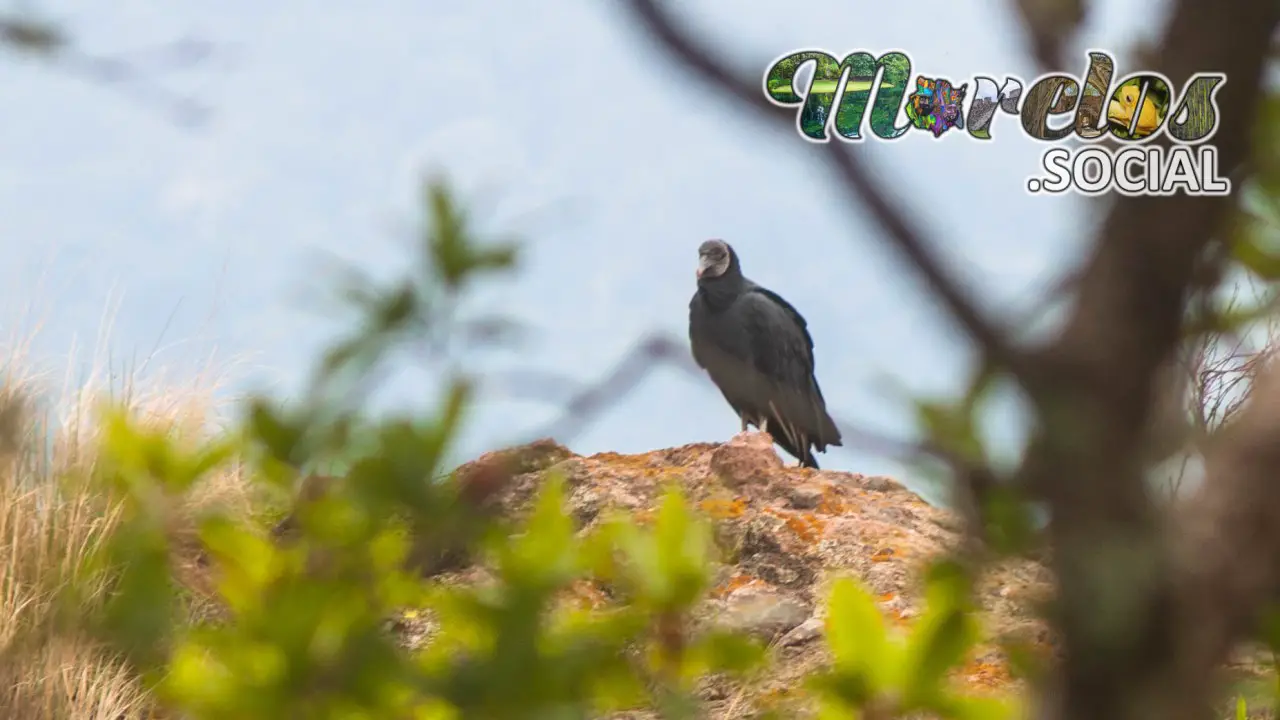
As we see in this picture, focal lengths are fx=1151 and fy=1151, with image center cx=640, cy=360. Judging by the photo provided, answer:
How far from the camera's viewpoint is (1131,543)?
1.36 ft

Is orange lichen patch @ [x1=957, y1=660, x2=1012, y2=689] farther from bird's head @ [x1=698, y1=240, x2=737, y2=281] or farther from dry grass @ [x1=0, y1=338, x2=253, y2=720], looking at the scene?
bird's head @ [x1=698, y1=240, x2=737, y2=281]

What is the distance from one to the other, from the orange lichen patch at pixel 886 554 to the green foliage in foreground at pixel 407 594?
7.74ft

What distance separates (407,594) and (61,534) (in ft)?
12.5

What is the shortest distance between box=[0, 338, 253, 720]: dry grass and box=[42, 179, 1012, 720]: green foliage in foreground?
2.26 metres

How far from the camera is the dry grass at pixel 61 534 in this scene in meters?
3.43

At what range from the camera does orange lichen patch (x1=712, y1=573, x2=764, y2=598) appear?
9.64 ft

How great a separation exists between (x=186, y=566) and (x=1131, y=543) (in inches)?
22.4

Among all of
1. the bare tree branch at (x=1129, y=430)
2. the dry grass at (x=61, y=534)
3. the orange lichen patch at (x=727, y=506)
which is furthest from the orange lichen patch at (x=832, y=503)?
the bare tree branch at (x=1129, y=430)

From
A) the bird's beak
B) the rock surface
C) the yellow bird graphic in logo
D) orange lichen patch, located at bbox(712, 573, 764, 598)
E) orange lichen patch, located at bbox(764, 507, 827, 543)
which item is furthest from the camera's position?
the bird's beak

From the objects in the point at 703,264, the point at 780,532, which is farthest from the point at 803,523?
the point at 703,264

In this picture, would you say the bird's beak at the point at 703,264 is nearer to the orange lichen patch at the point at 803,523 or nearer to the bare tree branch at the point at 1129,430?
the orange lichen patch at the point at 803,523

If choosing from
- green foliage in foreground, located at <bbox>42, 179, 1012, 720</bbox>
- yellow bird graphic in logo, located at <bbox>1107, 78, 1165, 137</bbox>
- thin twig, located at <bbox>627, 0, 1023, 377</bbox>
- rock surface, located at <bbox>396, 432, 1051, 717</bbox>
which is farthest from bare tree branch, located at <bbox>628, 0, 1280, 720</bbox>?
rock surface, located at <bbox>396, 432, 1051, 717</bbox>

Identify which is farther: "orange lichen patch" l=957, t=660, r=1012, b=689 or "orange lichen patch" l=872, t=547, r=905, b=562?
"orange lichen patch" l=872, t=547, r=905, b=562

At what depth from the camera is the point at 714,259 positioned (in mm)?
6508
